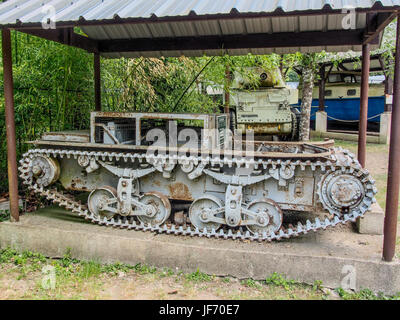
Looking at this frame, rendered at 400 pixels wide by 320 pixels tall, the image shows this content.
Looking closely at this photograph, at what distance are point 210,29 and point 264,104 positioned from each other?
7291 millimetres

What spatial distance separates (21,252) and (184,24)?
4321 millimetres

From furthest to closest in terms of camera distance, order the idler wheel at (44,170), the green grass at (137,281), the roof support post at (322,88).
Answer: the roof support post at (322,88) < the idler wheel at (44,170) < the green grass at (137,281)

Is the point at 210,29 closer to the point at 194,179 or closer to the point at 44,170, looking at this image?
the point at 194,179

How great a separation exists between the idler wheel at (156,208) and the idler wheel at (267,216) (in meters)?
1.25

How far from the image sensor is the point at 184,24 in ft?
21.7

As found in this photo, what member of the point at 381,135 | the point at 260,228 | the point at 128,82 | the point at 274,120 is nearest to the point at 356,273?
the point at 260,228

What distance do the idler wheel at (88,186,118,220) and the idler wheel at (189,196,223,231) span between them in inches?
47.3

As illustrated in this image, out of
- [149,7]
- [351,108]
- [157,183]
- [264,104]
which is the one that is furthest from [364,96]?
[351,108]

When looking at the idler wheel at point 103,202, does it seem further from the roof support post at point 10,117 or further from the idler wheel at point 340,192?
the idler wheel at point 340,192

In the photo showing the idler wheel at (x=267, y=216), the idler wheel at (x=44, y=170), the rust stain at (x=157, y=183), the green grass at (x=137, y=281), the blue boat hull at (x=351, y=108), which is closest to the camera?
the green grass at (x=137, y=281)

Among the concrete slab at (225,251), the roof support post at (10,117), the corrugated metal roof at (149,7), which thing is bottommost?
the concrete slab at (225,251)

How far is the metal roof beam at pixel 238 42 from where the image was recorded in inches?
255

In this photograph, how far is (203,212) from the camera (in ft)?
18.8

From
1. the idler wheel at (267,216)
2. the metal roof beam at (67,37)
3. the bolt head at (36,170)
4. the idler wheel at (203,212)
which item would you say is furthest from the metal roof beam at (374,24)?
the bolt head at (36,170)
